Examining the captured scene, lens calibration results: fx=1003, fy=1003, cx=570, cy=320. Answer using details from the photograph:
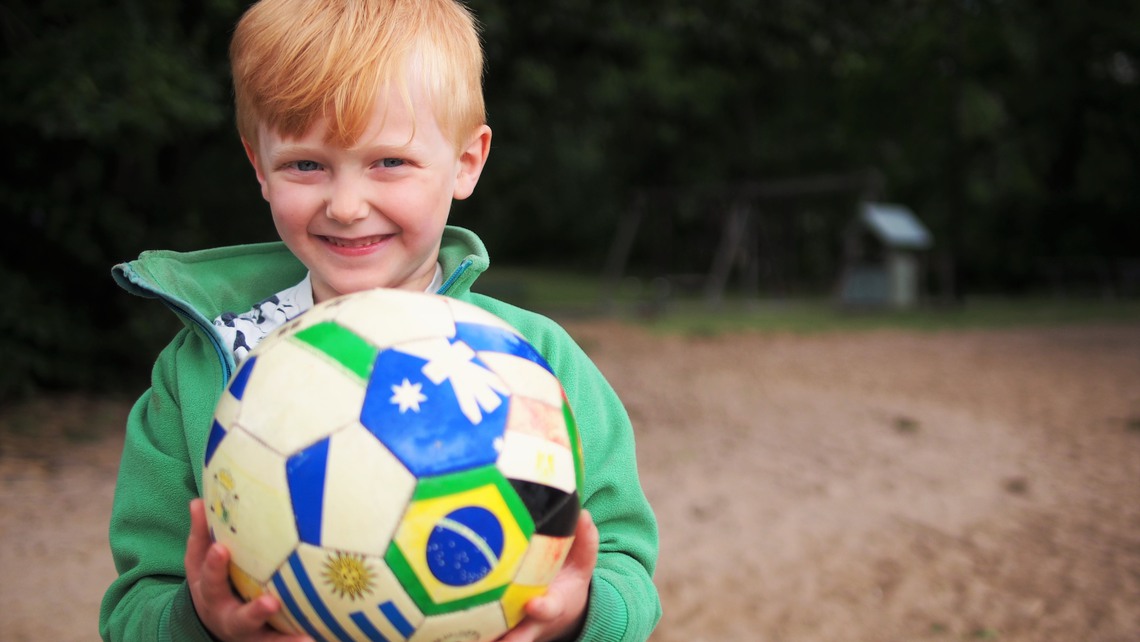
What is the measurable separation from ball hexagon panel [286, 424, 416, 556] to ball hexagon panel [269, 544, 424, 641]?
2 cm

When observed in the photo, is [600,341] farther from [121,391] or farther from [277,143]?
[277,143]

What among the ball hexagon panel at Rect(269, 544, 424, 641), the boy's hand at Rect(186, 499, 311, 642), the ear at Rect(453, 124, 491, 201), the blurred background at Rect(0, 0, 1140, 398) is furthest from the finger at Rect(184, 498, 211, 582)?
the blurred background at Rect(0, 0, 1140, 398)

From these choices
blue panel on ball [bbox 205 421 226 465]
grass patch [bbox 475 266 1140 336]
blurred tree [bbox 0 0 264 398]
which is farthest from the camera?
grass patch [bbox 475 266 1140 336]

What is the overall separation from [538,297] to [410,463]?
1946 cm

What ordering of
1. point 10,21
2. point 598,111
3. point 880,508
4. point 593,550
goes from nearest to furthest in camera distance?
1. point 593,550
2. point 880,508
3. point 10,21
4. point 598,111

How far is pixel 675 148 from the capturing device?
31672 millimetres

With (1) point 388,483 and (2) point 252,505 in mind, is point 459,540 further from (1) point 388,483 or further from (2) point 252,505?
(2) point 252,505

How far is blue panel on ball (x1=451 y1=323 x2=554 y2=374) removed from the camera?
54.4 inches

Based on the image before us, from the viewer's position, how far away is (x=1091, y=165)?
2452 cm

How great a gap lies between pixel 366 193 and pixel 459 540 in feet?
1.95

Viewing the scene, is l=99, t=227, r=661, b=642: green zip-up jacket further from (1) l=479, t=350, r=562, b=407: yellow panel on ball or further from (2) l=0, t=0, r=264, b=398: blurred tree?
(2) l=0, t=0, r=264, b=398: blurred tree

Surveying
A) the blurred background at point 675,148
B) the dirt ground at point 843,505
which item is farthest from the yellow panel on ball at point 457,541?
the blurred background at point 675,148

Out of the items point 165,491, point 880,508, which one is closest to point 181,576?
point 165,491

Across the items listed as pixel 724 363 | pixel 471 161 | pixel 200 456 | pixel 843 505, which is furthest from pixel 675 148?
pixel 200 456
